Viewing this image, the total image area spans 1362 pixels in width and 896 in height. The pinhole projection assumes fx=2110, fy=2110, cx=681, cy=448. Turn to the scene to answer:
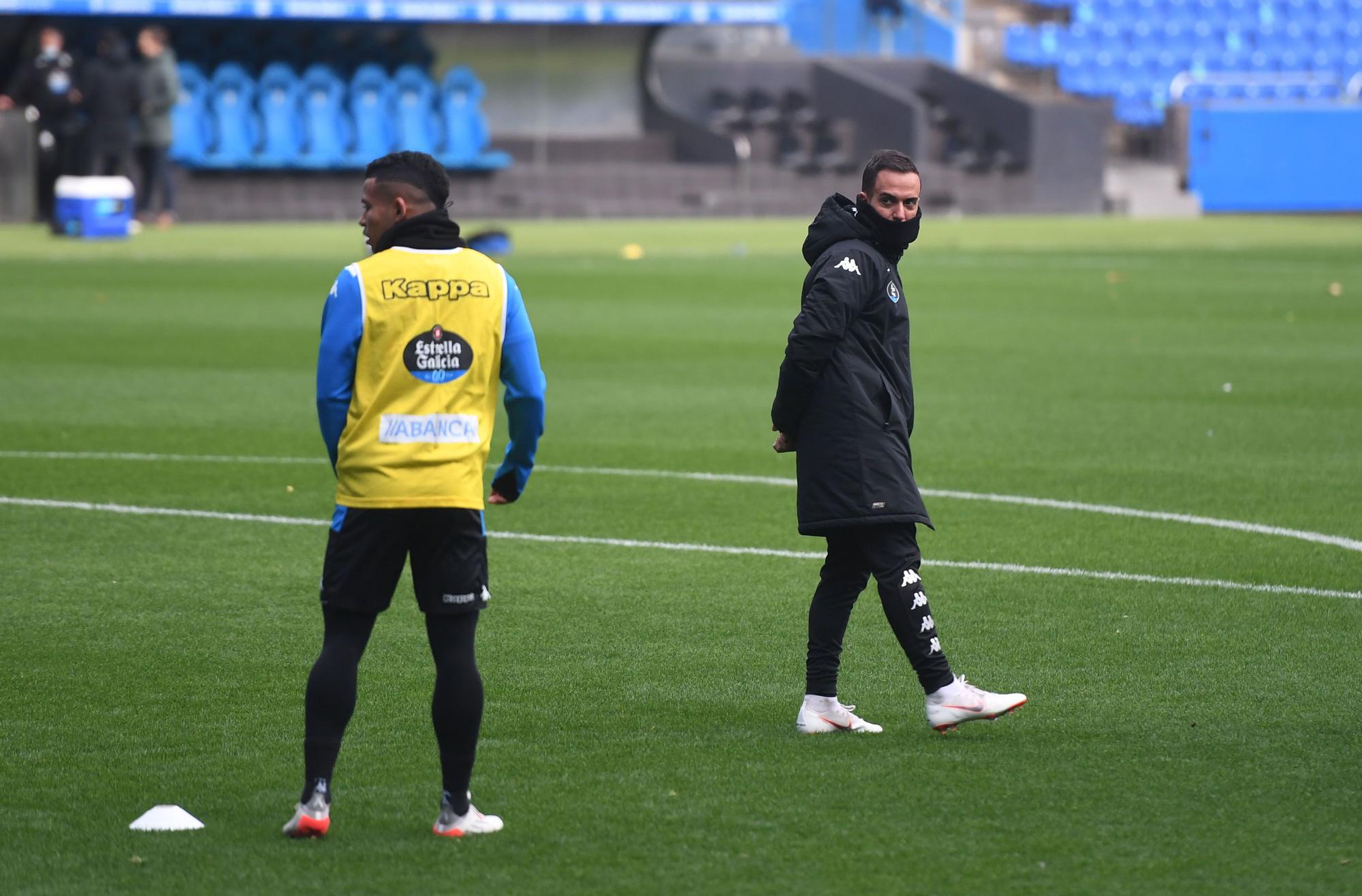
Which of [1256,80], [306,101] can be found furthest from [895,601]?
[1256,80]

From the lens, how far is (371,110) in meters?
36.6

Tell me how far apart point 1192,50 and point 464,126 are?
16504mm

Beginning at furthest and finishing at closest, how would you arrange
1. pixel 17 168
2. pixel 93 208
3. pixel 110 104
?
pixel 17 168 < pixel 110 104 < pixel 93 208

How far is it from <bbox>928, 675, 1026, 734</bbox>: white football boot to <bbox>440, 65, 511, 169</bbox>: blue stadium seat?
30895mm

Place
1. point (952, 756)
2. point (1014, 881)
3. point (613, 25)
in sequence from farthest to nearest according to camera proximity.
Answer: point (613, 25) < point (952, 756) < point (1014, 881)

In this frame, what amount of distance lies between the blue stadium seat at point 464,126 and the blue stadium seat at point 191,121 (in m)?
4.00

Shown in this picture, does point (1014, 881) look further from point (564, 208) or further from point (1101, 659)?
point (564, 208)

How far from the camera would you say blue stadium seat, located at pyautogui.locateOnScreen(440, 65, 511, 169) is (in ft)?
119

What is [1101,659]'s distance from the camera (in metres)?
6.71

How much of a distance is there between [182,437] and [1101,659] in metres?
6.74

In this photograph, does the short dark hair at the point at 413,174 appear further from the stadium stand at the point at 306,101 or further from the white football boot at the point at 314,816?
the stadium stand at the point at 306,101

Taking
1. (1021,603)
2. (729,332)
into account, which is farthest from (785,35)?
(1021,603)

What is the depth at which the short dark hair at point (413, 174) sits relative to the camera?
473 centimetres

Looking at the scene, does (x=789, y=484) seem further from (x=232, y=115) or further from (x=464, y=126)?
(x=464, y=126)
